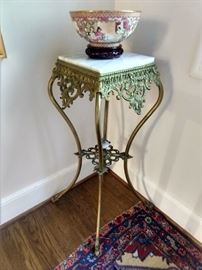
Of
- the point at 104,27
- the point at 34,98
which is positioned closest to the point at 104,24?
the point at 104,27

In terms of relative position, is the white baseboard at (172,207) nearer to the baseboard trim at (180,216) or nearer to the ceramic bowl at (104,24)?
the baseboard trim at (180,216)

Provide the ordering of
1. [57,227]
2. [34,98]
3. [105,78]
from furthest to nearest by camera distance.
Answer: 1. [57,227]
2. [34,98]
3. [105,78]

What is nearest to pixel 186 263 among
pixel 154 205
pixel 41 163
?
pixel 154 205

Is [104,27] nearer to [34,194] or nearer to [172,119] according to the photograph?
[172,119]

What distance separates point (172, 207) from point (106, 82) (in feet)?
2.79

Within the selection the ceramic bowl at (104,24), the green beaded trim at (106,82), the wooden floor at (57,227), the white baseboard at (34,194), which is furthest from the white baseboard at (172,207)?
the ceramic bowl at (104,24)

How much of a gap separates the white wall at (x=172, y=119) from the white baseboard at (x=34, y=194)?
457mm

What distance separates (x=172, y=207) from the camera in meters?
1.30

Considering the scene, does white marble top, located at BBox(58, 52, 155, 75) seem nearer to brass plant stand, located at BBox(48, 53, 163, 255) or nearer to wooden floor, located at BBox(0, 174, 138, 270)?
brass plant stand, located at BBox(48, 53, 163, 255)

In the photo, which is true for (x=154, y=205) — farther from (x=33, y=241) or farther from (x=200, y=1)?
(x=200, y=1)

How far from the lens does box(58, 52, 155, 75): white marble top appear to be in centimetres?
81

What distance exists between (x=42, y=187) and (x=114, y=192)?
1.49ft

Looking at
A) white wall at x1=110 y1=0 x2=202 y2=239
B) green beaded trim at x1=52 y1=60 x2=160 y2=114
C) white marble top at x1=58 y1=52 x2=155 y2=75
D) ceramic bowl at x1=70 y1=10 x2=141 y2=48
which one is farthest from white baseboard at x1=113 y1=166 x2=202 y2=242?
ceramic bowl at x1=70 y1=10 x2=141 y2=48

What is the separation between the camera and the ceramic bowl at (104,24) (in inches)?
31.1
